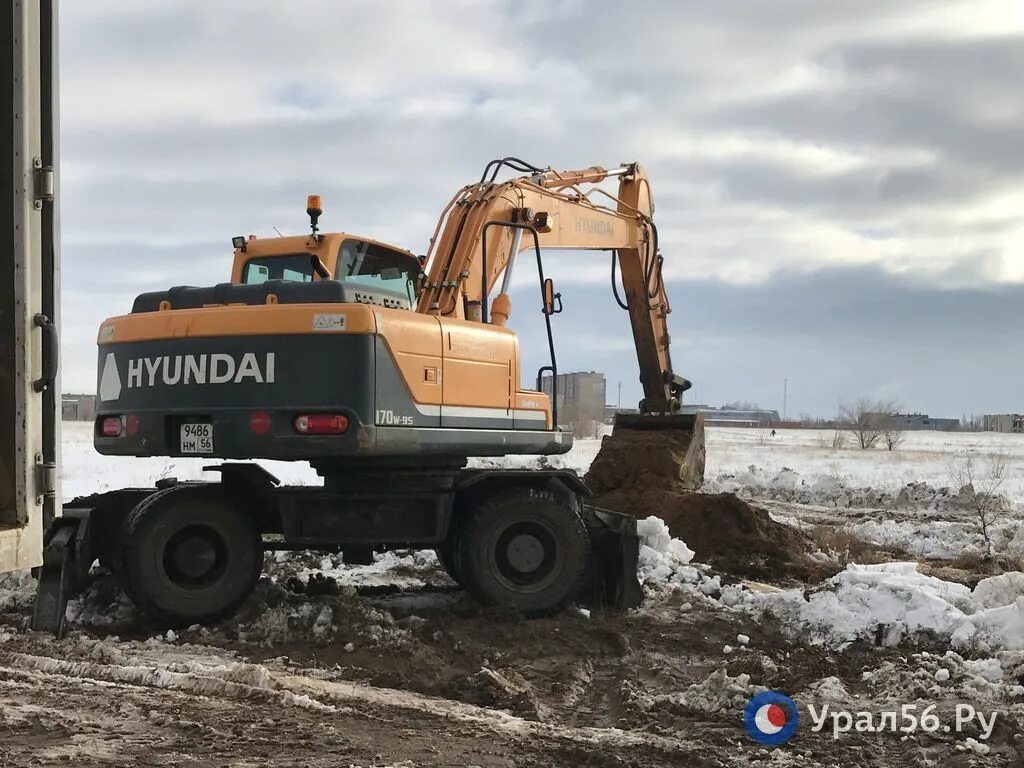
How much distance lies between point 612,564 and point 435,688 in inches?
99.0

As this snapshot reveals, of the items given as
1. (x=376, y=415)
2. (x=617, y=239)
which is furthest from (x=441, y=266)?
(x=617, y=239)

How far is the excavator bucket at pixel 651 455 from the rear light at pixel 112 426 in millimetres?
7086

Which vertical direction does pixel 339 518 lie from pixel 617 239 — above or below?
below

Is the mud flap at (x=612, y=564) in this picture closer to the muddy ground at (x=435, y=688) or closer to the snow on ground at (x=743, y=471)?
the muddy ground at (x=435, y=688)

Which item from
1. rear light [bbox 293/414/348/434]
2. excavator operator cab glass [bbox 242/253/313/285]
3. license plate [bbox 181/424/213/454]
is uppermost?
excavator operator cab glass [bbox 242/253/313/285]

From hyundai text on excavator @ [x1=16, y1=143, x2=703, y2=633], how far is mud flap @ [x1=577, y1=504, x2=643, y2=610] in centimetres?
2

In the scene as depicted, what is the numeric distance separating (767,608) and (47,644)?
513 cm

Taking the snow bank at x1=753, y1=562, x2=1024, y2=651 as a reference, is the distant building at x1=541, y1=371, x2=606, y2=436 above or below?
above

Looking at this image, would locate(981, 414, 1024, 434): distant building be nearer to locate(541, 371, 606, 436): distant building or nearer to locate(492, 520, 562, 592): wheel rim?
locate(541, 371, 606, 436): distant building

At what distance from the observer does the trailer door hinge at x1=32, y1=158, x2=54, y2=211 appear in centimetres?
373

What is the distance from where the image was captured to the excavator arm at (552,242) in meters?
8.09

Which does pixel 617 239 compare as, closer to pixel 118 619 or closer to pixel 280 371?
pixel 280 371

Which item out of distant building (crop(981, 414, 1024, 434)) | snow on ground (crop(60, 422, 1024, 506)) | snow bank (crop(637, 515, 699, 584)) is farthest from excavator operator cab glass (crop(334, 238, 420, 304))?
distant building (crop(981, 414, 1024, 434))

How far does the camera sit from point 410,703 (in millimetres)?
5387
